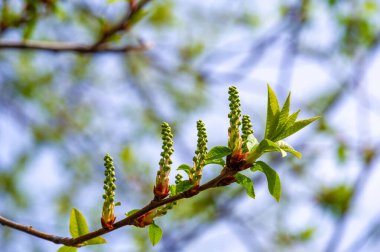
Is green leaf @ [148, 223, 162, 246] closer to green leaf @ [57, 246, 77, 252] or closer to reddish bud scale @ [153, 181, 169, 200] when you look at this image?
reddish bud scale @ [153, 181, 169, 200]

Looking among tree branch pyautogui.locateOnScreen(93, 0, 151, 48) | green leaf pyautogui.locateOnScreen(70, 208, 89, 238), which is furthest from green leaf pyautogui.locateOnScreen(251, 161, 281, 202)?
tree branch pyautogui.locateOnScreen(93, 0, 151, 48)

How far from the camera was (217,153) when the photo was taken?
1.57 meters

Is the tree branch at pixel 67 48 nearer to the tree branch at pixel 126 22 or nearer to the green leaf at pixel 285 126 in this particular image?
the tree branch at pixel 126 22

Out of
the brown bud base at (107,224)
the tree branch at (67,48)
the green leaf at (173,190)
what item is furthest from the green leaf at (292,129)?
the tree branch at (67,48)

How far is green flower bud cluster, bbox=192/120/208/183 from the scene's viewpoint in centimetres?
150

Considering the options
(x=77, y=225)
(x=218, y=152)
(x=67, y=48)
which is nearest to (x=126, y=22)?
(x=67, y=48)

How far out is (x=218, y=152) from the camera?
5.16 feet

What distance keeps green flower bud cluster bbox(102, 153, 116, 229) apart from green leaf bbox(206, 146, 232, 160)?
0.28 meters

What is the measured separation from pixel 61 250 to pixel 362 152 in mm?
4235

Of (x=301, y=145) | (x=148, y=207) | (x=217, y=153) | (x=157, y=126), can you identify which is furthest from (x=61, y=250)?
(x=157, y=126)

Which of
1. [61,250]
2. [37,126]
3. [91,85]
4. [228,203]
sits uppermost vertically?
[91,85]

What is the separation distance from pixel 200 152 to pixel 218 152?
2.4 inches

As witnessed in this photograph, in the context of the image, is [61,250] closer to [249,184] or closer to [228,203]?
[249,184]

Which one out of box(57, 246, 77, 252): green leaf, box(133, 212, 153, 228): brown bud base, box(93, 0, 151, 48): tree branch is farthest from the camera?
box(93, 0, 151, 48): tree branch
